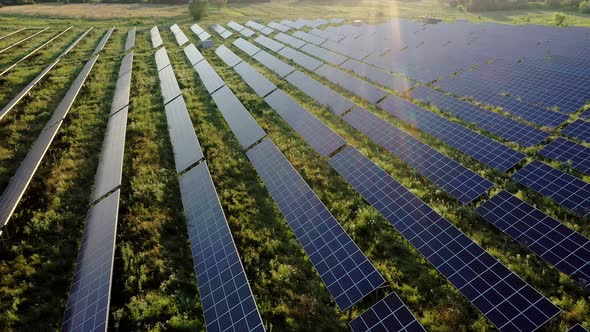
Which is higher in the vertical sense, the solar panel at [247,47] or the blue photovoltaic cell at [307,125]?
the blue photovoltaic cell at [307,125]

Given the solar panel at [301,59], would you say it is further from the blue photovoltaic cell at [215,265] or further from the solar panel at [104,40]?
the solar panel at [104,40]

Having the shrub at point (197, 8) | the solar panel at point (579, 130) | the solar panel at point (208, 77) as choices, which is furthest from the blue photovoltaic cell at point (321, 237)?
the shrub at point (197, 8)

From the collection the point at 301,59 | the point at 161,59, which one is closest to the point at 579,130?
the point at 301,59

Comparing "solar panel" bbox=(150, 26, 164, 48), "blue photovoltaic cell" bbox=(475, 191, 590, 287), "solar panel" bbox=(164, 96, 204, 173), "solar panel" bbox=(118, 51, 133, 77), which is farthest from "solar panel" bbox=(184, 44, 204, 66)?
"blue photovoltaic cell" bbox=(475, 191, 590, 287)

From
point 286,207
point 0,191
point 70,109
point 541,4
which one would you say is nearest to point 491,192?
point 286,207

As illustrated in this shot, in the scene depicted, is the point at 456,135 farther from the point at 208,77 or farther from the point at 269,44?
the point at 269,44

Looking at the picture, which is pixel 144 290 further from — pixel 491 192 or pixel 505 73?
pixel 505 73
